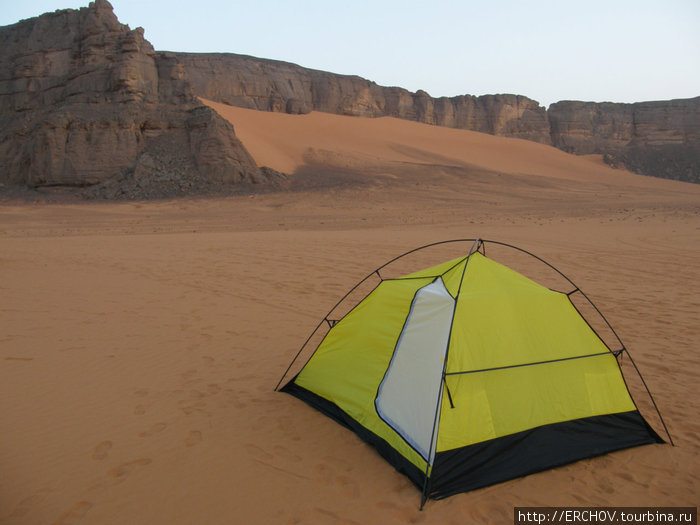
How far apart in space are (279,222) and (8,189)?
16820 millimetres

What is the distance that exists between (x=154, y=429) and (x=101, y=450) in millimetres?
425

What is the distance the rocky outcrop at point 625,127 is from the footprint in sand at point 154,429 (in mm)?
61183

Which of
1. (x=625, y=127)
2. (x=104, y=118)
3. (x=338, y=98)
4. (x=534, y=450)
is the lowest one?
(x=534, y=450)

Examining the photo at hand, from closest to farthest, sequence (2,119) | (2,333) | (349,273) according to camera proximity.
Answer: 1. (2,333)
2. (349,273)
3. (2,119)

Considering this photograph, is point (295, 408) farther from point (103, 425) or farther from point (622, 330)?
point (622, 330)

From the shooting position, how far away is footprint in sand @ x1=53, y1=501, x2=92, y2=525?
3.11 meters

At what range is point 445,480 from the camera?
3467mm

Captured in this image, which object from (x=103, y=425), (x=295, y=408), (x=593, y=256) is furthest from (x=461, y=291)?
(x=593, y=256)

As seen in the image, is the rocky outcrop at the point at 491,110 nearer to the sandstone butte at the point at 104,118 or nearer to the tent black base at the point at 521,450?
the sandstone butte at the point at 104,118

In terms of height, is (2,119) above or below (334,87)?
below

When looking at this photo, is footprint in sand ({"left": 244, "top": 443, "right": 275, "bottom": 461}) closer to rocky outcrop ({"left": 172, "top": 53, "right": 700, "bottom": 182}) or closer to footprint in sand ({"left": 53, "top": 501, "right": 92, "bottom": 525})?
footprint in sand ({"left": 53, "top": 501, "right": 92, "bottom": 525})

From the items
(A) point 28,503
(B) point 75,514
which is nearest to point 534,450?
(B) point 75,514

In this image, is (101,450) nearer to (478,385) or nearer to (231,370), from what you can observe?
(231,370)

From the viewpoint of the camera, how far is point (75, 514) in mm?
3170
